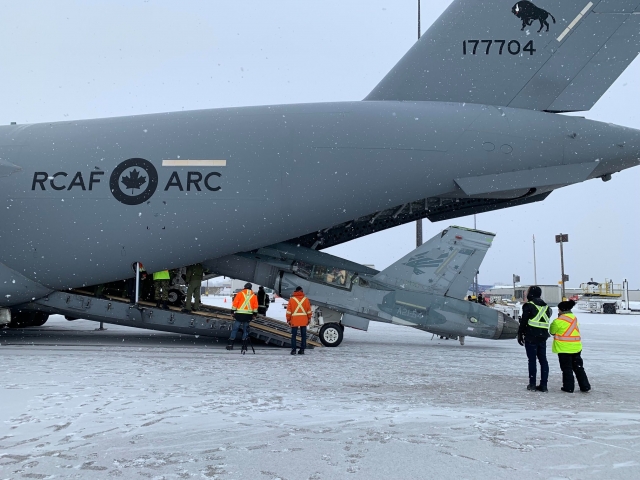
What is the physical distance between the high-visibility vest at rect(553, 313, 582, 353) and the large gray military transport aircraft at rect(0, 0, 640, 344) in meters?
4.24

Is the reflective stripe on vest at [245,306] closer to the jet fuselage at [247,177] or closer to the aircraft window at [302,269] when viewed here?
the jet fuselage at [247,177]

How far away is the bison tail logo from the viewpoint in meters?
11.2

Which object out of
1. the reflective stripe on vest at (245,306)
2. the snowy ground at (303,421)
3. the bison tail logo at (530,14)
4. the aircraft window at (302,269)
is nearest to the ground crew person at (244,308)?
the reflective stripe on vest at (245,306)

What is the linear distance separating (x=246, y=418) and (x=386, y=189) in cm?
702

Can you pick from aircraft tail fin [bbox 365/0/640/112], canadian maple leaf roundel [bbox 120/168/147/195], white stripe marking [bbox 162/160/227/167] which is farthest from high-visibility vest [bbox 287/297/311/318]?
aircraft tail fin [bbox 365/0/640/112]

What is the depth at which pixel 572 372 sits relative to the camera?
279 inches

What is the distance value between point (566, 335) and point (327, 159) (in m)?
6.05

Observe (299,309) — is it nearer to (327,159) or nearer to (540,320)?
(327,159)

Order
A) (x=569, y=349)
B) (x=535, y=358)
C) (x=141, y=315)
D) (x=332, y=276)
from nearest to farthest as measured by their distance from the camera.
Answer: (x=569, y=349) < (x=535, y=358) < (x=141, y=315) < (x=332, y=276)

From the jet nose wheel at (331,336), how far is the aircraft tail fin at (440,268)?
159cm

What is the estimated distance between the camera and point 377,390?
6820 mm

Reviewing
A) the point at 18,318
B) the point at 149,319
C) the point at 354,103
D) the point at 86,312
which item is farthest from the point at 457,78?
the point at 18,318

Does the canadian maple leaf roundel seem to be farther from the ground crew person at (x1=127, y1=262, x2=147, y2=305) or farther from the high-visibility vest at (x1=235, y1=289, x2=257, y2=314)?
the high-visibility vest at (x1=235, y1=289, x2=257, y2=314)

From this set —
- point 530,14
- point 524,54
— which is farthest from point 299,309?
point 530,14
